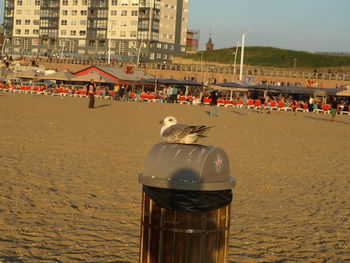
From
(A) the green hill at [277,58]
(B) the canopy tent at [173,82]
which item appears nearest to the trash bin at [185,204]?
(B) the canopy tent at [173,82]

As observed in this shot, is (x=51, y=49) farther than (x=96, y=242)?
Yes

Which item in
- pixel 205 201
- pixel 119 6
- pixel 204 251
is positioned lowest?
pixel 204 251

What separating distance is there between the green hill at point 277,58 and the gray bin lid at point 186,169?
109 m

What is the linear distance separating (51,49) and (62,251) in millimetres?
107372

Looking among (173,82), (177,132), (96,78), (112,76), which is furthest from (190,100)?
(177,132)

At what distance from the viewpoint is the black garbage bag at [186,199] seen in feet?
9.66

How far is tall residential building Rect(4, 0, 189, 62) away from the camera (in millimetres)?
101562

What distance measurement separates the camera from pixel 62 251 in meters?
5.43

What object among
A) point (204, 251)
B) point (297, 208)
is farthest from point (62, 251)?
point (297, 208)

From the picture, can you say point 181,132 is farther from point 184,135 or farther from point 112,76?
point 112,76

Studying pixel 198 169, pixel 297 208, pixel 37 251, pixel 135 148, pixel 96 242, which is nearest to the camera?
pixel 198 169

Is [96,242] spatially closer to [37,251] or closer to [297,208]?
[37,251]

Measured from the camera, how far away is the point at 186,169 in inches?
116

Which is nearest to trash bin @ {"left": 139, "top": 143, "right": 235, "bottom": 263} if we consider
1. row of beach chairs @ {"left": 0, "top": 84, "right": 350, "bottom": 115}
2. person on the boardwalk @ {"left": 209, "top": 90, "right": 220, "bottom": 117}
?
person on the boardwalk @ {"left": 209, "top": 90, "right": 220, "bottom": 117}
